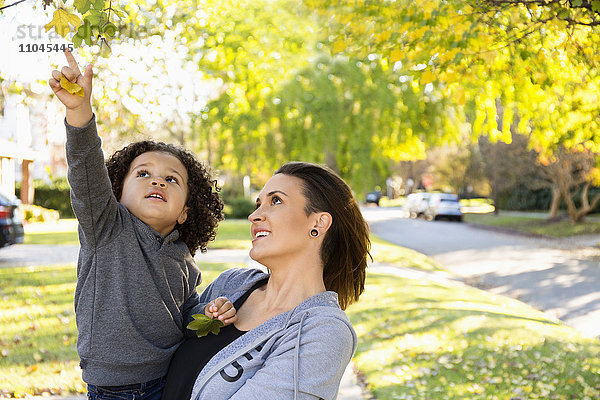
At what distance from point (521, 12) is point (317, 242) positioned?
3.07 metres

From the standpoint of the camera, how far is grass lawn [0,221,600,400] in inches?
227

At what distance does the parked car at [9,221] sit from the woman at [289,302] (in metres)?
12.6

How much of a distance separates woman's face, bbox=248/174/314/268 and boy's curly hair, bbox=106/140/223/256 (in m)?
0.57

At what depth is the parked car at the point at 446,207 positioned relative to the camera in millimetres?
33125

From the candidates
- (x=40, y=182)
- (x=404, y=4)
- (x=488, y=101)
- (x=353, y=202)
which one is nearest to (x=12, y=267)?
(x=488, y=101)

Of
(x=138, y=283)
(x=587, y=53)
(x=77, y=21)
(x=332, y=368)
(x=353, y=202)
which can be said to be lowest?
(x=332, y=368)

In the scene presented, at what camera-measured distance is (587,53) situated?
4.59 metres

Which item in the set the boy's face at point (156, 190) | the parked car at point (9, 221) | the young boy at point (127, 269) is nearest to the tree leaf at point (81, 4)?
the young boy at point (127, 269)

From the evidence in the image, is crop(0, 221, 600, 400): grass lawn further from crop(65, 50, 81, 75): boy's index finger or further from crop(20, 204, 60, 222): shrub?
crop(20, 204, 60, 222): shrub

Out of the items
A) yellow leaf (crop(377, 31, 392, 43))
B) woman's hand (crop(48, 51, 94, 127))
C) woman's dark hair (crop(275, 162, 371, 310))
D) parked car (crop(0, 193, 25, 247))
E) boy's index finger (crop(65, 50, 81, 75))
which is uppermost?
yellow leaf (crop(377, 31, 392, 43))

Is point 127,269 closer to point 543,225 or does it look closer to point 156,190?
point 156,190

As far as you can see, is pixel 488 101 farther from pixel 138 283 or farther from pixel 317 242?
pixel 138 283

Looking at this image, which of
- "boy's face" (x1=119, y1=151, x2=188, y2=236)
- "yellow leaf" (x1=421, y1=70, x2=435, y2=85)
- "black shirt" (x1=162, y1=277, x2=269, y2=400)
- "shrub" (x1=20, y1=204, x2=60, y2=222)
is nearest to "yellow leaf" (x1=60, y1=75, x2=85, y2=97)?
"boy's face" (x1=119, y1=151, x2=188, y2=236)

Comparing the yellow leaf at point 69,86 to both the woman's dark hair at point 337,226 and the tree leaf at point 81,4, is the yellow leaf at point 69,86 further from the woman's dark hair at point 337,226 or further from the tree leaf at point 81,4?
the woman's dark hair at point 337,226
